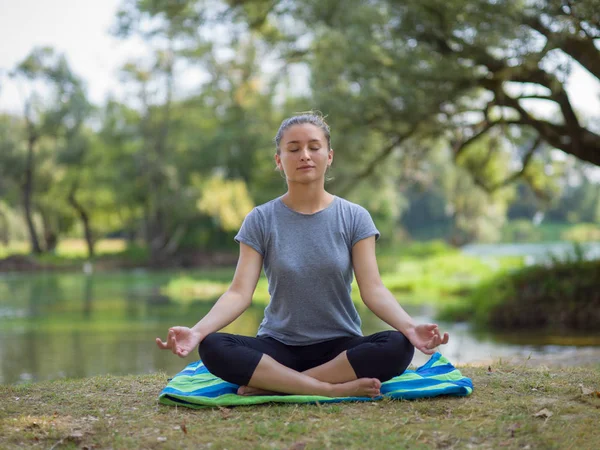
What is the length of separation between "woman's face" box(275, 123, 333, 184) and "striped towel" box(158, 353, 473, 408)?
3.42ft

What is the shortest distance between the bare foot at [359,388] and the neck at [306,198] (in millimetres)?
→ 865

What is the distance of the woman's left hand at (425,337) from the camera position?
3.09m

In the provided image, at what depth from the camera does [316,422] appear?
295 centimetres

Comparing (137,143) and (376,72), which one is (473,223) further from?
(376,72)

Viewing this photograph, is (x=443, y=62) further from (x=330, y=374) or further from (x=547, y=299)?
(x=330, y=374)

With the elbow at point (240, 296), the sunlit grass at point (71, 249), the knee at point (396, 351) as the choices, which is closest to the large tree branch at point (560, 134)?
the knee at point (396, 351)

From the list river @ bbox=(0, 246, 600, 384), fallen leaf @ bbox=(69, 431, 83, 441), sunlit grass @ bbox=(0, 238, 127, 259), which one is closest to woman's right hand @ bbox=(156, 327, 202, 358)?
fallen leaf @ bbox=(69, 431, 83, 441)

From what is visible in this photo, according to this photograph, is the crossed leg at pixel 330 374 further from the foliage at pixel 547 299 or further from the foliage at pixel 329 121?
the foliage at pixel 547 299

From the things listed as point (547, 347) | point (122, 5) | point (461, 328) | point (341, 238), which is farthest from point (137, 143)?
point (341, 238)

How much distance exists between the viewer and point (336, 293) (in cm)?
343

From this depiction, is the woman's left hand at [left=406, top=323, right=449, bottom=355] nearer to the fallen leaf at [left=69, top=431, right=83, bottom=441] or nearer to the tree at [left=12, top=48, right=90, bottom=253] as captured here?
the fallen leaf at [left=69, top=431, right=83, bottom=441]

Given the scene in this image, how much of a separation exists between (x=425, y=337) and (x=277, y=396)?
2.36 ft

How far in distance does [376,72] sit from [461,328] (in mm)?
4419

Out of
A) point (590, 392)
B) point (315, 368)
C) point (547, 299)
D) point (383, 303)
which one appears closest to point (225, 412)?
point (315, 368)
